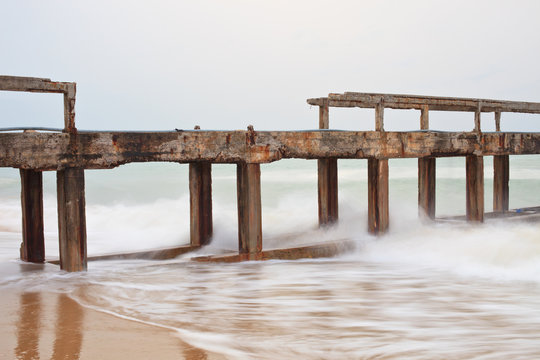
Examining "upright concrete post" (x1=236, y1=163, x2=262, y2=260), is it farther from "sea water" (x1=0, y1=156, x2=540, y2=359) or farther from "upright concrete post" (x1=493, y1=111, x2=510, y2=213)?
"upright concrete post" (x1=493, y1=111, x2=510, y2=213)

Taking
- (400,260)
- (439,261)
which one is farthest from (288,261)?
(439,261)

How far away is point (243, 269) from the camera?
8477 millimetres

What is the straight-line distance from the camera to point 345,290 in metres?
7.53

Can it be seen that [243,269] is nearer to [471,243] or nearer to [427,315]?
[427,315]

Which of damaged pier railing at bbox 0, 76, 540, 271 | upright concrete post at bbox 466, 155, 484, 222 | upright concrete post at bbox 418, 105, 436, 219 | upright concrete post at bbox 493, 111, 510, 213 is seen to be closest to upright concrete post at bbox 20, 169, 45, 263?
damaged pier railing at bbox 0, 76, 540, 271

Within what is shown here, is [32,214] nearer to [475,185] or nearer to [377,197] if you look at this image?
[377,197]

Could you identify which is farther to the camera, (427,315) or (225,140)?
(225,140)

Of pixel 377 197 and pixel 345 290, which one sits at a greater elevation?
pixel 377 197

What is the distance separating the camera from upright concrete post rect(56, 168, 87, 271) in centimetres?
771

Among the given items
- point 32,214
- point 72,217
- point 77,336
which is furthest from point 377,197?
point 77,336

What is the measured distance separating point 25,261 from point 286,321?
4.93 m

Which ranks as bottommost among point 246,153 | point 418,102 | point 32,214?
point 32,214

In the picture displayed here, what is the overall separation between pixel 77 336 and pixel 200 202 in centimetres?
493

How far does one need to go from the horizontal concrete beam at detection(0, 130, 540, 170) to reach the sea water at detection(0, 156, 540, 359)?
5.23 ft
